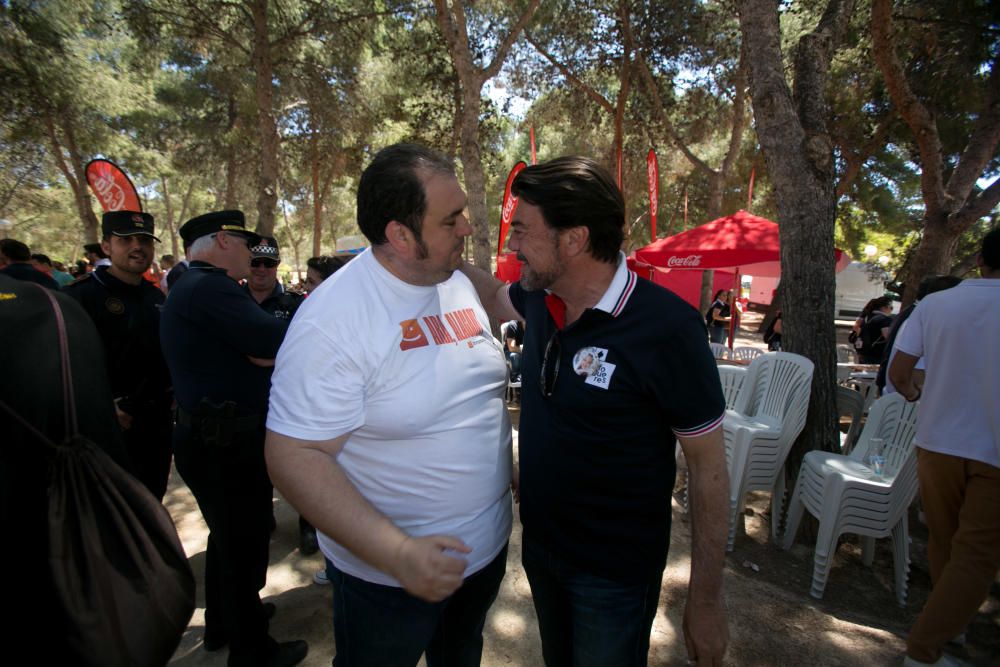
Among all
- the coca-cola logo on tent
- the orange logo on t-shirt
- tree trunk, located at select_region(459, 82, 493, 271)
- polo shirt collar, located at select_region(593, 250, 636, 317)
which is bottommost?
the orange logo on t-shirt

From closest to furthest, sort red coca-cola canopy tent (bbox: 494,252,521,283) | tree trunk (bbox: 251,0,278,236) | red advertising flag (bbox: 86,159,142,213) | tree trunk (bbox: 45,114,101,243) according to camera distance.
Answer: red advertising flag (bbox: 86,159,142,213) → tree trunk (bbox: 251,0,278,236) → red coca-cola canopy tent (bbox: 494,252,521,283) → tree trunk (bbox: 45,114,101,243)

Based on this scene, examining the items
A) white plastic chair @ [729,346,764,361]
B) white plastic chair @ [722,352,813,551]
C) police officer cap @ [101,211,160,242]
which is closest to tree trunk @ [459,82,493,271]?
white plastic chair @ [729,346,764,361]

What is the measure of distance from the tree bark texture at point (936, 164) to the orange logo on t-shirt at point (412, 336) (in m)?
6.86

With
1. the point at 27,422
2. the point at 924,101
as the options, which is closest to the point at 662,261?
the point at 924,101

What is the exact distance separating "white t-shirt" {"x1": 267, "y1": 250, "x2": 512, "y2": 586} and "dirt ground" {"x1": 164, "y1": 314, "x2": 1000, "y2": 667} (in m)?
1.53

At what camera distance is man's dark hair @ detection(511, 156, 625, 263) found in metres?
1.46

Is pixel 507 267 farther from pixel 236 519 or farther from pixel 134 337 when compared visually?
pixel 236 519

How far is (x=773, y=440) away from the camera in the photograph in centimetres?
382

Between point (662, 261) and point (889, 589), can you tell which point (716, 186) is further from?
point (889, 589)

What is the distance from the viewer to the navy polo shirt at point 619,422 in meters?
1.34

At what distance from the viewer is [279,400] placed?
117 cm

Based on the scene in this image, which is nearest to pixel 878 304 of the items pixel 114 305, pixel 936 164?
pixel 936 164

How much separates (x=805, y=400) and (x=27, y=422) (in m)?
4.18

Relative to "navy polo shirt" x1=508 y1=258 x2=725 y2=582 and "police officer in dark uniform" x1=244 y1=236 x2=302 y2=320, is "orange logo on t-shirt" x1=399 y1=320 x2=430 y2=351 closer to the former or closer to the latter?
"navy polo shirt" x1=508 y1=258 x2=725 y2=582
